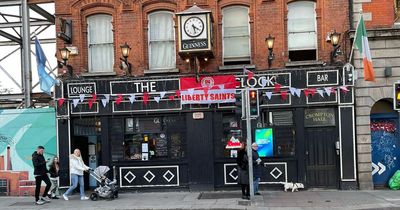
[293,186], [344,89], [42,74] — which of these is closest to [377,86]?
[344,89]

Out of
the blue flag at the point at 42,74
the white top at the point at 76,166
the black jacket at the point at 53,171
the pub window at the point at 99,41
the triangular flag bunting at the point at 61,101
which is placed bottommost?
the black jacket at the point at 53,171

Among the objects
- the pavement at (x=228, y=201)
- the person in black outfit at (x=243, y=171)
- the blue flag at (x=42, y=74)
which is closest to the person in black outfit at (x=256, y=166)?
the person in black outfit at (x=243, y=171)

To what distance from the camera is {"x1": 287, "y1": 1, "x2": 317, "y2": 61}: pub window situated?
54.2 feet

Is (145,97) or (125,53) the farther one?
(145,97)

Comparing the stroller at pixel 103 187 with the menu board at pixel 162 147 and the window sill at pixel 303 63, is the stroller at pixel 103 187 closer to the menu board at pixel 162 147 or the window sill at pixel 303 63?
the menu board at pixel 162 147

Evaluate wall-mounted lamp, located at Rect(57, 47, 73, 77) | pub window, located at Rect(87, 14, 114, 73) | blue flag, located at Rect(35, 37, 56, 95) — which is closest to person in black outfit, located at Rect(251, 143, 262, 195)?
pub window, located at Rect(87, 14, 114, 73)

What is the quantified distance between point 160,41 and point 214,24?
6.91 ft

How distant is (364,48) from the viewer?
1469 cm

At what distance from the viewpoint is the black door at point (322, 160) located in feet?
52.6

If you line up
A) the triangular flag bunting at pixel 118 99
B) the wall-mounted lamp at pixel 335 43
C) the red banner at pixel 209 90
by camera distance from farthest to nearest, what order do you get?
the triangular flag bunting at pixel 118 99
the red banner at pixel 209 90
the wall-mounted lamp at pixel 335 43

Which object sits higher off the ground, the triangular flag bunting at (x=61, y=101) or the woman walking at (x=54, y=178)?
the triangular flag bunting at (x=61, y=101)

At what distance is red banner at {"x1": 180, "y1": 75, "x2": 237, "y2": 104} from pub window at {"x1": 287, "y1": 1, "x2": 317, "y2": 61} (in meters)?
2.46

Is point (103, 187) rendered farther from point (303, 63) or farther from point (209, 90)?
point (303, 63)

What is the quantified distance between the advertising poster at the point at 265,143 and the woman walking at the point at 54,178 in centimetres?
696
